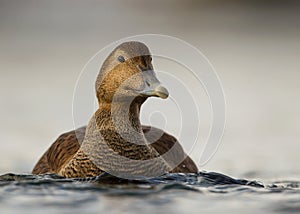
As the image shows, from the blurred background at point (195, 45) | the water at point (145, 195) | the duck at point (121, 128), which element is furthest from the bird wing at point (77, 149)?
the blurred background at point (195, 45)

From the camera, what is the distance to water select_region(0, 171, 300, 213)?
A: 7.19 meters

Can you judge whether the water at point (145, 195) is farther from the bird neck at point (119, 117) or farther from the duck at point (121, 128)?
the bird neck at point (119, 117)

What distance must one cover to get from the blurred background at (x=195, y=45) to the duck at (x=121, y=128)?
6.34ft

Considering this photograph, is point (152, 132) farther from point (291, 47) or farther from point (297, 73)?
point (291, 47)

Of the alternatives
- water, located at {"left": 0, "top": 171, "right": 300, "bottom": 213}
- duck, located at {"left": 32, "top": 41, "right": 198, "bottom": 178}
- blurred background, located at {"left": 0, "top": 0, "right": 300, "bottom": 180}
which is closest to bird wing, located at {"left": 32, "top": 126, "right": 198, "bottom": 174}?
duck, located at {"left": 32, "top": 41, "right": 198, "bottom": 178}

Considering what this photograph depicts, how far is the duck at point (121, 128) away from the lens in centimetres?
812

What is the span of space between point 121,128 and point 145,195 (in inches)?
41.4

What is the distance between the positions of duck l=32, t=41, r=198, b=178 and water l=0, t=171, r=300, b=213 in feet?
0.48

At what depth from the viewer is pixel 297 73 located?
17.5 meters

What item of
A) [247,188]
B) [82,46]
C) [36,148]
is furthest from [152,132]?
[82,46]

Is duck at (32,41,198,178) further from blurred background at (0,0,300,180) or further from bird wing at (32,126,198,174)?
blurred background at (0,0,300,180)

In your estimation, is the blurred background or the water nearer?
the water

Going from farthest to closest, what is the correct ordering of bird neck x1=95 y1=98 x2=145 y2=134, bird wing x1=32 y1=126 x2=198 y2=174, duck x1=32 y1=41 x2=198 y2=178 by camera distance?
bird wing x1=32 y1=126 x2=198 y2=174, bird neck x1=95 y1=98 x2=145 y2=134, duck x1=32 y1=41 x2=198 y2=178

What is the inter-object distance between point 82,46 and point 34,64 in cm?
230
